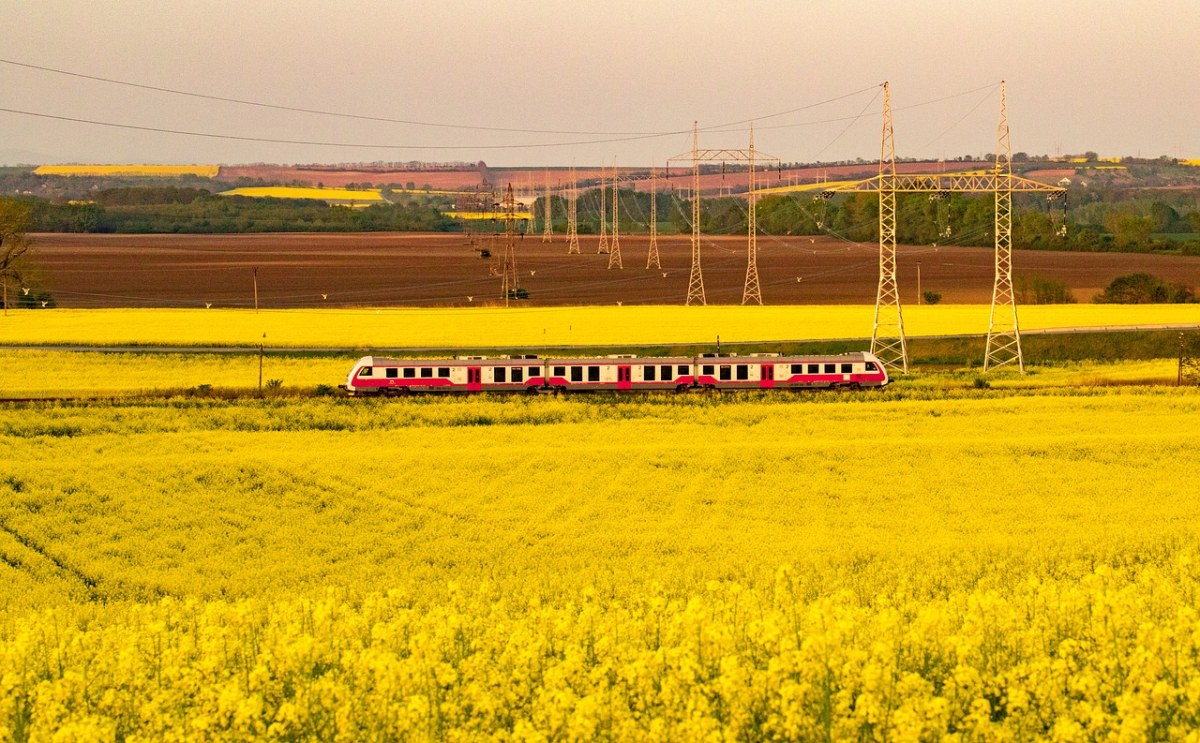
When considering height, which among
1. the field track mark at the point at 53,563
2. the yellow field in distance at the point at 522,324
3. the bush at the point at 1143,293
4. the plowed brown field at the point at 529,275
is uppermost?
the plowed brown field at the point at 529,275

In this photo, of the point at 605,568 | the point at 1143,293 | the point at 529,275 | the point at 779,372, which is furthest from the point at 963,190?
the point at 529,275

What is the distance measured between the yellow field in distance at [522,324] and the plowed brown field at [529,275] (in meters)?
13.0

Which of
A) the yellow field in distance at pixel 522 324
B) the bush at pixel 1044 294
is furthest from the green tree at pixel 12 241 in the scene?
the bush at pixel 1044 294

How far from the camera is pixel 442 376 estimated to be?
65250mm

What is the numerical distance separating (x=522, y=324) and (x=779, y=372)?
116ft

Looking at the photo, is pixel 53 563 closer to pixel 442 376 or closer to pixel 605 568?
pixel 605 568

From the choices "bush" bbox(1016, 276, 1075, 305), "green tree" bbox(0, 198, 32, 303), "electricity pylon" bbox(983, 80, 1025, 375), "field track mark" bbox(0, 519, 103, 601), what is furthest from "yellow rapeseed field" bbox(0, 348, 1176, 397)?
"green tree" bbox(0, 198, 32, 303)

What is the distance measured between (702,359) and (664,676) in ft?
152

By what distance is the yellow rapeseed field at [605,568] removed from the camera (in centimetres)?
1925

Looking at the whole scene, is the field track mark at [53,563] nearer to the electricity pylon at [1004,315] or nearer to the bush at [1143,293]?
the electricity pylon at [1004,315]

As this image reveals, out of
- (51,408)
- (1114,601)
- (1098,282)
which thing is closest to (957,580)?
(1114,601)

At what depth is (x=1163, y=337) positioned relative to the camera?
3398 inches

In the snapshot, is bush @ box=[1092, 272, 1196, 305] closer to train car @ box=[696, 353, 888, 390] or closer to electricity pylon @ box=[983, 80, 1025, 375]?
electricity pylon @ box=[983, 80, 1025, 375]

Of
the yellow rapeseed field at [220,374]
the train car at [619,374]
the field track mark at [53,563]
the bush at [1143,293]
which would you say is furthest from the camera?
the bush at [1143,293]
